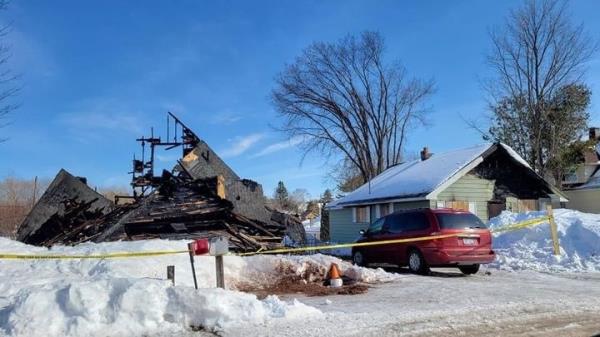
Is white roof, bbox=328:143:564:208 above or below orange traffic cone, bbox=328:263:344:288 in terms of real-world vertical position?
above

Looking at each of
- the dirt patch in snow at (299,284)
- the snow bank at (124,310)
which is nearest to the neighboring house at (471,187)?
the dirt patch in snow at (299,284)

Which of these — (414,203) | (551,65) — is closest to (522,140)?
(551,65)

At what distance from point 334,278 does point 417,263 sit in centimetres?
347

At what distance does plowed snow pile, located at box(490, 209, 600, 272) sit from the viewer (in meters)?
15.2

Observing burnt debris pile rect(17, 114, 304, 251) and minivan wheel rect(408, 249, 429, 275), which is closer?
minivan wheel rect(408, 249, 429, 275)

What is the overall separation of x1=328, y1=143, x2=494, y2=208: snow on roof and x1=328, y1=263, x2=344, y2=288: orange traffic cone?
43.2ft

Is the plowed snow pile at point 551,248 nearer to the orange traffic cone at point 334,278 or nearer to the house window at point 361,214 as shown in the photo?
the orange traffic cone at point 334,278

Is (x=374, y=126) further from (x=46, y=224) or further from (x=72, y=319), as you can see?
(x=72, y=319)

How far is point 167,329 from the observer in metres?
7.00

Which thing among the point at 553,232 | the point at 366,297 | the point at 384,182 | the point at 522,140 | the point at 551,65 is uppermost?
the point at 551,65

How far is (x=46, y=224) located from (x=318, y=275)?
11.6m

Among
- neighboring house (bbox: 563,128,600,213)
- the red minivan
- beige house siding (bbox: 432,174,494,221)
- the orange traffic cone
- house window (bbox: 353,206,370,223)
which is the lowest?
the orange traffic cone

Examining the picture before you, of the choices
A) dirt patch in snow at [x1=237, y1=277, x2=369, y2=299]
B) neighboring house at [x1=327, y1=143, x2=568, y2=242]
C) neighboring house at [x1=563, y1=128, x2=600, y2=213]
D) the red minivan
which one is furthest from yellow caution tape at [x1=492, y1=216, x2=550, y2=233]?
neighboring house at [x1=563, y1=128, x2=600, y2=213]

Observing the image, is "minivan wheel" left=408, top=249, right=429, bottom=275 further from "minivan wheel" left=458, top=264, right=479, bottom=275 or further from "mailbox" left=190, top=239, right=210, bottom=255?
"mailbox" left=190, top=239, right=210, bottom=255
